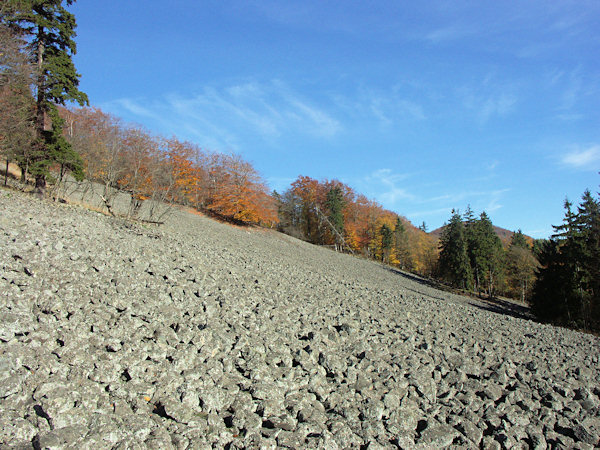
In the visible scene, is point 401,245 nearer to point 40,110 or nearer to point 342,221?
point 342,221

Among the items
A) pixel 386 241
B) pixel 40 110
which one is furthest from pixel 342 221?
pixel 40 110

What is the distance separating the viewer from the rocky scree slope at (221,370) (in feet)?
11.6

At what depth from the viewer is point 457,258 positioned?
37688 mm

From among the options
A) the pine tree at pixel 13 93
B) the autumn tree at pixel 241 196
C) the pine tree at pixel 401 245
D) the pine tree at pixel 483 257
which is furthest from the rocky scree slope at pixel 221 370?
the pine tree at pixel 401 245

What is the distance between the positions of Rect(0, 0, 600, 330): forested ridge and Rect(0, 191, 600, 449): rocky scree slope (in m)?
8.31

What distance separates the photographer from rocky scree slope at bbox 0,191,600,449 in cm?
353

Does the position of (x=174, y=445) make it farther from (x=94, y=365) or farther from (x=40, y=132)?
(x=40, y=132)

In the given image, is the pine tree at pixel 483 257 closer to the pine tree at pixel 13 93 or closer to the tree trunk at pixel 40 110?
the tree trunk at pixel 40 110

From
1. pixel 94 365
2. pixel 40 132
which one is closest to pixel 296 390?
pixel 94 365

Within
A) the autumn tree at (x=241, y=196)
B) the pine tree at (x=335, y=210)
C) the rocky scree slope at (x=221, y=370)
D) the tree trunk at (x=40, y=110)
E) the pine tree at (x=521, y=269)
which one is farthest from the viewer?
the pine tree at (x=335, y=210)

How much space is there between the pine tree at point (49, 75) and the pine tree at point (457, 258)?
37341 millimetres

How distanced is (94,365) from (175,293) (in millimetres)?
2942

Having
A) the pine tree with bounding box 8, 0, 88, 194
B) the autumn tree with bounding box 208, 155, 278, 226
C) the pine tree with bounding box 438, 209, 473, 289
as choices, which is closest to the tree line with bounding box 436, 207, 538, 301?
the pine tree with bounding box 438, 209, 473, 289

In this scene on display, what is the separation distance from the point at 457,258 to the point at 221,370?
38.1m
